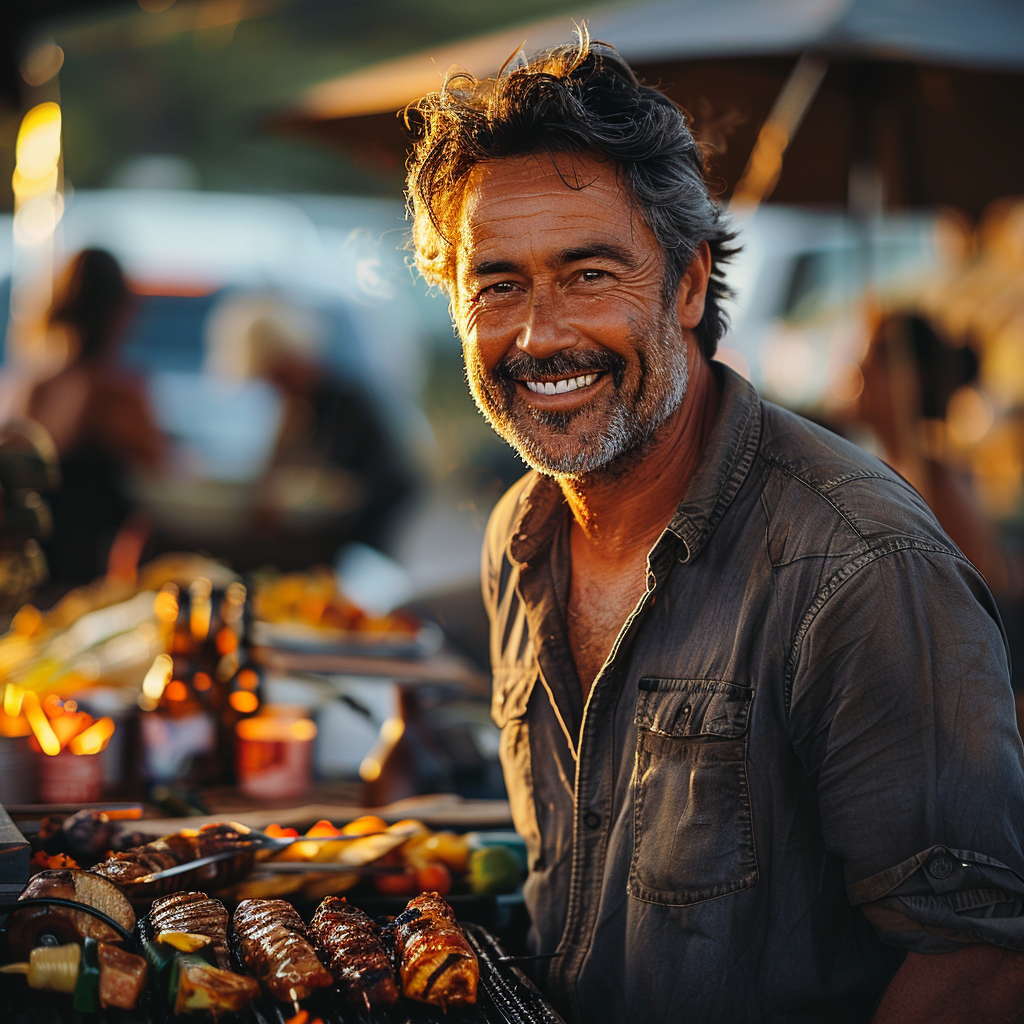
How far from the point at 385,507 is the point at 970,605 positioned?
385cm

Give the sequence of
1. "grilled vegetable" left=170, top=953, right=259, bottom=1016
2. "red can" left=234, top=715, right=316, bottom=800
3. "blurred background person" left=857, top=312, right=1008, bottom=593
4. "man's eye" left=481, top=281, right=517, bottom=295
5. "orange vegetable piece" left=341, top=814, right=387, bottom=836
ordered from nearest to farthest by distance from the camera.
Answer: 1. "grilled vegetable" left=170, top=953, right=259, bottom=1016
2. "man's eye" left=481, top=281, right=517, bottom=295
3. "orange vegetable piece" left=341, top=814, right=387, bottom=836
4. "red can" left=234, top=715, right=316, bottom=800
5. "blurred background person" left=857, top=312, right=1008, bottom=593

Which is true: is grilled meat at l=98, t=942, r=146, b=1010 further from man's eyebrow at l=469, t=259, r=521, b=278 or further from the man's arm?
man's eyebrow at l=469, t=259, r=521, b=278

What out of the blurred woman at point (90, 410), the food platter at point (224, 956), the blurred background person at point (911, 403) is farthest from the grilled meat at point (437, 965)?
the blurred woman at point (90, 410)

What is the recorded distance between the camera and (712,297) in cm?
188

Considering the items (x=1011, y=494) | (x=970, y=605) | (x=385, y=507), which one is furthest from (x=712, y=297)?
(x=1011, y=494)

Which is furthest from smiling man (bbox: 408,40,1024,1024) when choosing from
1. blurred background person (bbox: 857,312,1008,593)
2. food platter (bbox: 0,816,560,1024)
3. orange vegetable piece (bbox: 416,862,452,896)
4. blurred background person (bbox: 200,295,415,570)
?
blurred background person (bbox: 200,295,415,570)

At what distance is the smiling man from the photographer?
1.29m

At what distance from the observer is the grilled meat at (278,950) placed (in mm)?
1275

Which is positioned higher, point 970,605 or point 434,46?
point 434,46

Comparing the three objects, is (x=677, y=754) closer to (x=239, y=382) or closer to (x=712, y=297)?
(x=712, y=297)

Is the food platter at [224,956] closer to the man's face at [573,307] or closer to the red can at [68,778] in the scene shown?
the red can at [68,778]

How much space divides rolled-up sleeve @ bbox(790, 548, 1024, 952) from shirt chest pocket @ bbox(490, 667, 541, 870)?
0.62 meters

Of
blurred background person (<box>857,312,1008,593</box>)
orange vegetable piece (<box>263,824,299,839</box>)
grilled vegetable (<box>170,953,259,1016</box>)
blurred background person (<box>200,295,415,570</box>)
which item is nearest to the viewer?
grilled vegetable (<box>170,953,259,1016</box>)

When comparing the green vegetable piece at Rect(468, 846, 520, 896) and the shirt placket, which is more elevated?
the shirt placket
